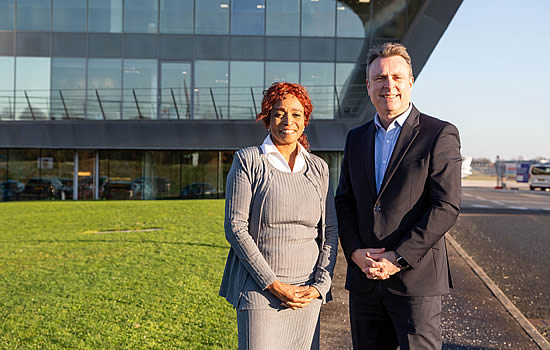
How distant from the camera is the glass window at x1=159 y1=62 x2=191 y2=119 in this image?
1115 inches

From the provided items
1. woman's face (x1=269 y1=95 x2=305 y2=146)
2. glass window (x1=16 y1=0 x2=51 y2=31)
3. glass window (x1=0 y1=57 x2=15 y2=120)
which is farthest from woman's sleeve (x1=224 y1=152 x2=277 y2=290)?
glass window (x1=16 y1=0 x2=51 y2=31)

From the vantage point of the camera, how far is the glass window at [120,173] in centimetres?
3055

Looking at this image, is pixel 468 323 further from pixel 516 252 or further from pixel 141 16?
pixel 141 16

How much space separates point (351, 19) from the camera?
28266 mm

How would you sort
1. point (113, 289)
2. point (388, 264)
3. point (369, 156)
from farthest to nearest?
point (113, 289) → point (369, 156) → point (388, 264)

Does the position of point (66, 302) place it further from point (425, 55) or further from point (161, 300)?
point (425, 55)

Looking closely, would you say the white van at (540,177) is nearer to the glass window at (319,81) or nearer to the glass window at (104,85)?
the glass window at (319,81)

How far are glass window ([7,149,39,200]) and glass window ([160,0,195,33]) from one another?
410 inches

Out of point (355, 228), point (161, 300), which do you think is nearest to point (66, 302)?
point (161, 300)

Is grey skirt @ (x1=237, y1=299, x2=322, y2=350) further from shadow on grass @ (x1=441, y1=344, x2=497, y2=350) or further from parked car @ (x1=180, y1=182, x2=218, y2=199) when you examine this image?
parked car @ (x1=180, y1=182, x2=218, y2=199)

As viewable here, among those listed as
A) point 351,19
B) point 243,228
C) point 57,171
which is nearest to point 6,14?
point 57,171

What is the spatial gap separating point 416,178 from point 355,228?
18.8 inches

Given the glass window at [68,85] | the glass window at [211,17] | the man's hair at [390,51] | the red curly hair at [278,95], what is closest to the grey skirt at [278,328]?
the red curly hair at [278,95]

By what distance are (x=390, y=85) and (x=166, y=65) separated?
88.3 feet
